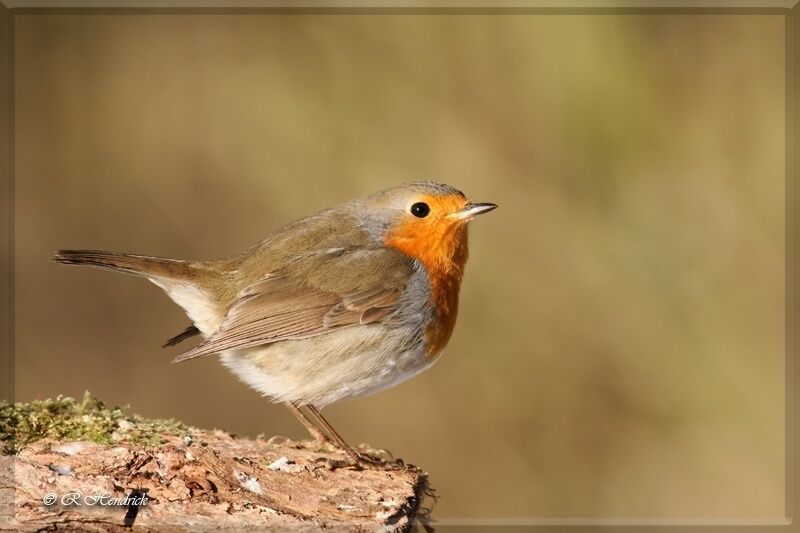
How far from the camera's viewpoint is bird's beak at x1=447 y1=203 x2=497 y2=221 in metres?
4.24

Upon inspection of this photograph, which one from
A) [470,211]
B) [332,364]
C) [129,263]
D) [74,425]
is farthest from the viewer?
[470,211]

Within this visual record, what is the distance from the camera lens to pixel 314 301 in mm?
4059

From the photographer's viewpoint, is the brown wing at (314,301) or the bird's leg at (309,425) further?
the bird's leg at (309,425)

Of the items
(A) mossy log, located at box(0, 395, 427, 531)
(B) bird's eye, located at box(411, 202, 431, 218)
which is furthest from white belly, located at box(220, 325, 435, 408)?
(B) bird's eye, located at box(411, 202, 431, 218)

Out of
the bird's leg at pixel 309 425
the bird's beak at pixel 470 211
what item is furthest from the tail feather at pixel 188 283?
the bird's beak at pixel 470 211

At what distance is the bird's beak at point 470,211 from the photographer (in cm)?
424

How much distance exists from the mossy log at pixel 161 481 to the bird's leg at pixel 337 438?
217 mm

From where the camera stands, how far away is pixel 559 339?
671cm

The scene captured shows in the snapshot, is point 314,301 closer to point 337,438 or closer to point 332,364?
point 332,364

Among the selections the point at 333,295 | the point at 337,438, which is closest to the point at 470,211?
the point at 333,295

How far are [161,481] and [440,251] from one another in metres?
1.83

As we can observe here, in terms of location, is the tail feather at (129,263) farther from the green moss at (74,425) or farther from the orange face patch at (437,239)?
the orange face patch at (437,239)

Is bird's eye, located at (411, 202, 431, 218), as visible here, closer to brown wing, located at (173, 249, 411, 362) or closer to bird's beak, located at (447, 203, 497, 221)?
bird's beak, located at (447, 203, 497, 221)

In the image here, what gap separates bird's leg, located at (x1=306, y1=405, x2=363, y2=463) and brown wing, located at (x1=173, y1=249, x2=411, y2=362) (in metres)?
0.45
